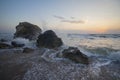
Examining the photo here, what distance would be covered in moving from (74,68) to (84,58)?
1.51m

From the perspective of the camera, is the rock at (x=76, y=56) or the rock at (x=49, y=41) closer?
the rock at (x=76, y=56)

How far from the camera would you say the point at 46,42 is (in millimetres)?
13953

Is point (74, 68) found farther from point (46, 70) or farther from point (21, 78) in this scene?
point (21, 78)

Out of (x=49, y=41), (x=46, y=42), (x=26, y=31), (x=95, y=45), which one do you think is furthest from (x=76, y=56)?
(x=26, y=31)

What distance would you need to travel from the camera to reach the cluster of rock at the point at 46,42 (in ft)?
25.5

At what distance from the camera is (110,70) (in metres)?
6.29

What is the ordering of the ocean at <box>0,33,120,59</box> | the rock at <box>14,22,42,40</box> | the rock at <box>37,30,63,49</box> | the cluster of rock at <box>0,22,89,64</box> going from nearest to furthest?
the cluster of rock at <box>0,22,89,64</box>
the ocean at <box>0,33,120,59</box>
the rock at <box>37,30,63,49</box>
the rock at <box>14,22,42,40</box>

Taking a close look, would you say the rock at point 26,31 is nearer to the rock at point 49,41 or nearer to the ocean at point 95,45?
the ocean at point 95,45

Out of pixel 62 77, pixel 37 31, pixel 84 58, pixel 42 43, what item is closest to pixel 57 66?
pixel 62 77

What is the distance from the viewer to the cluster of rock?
7.78 meters

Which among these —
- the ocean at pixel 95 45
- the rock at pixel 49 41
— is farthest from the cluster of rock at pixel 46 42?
the ocean at pixel 95 45

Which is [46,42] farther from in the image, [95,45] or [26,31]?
[26,31]

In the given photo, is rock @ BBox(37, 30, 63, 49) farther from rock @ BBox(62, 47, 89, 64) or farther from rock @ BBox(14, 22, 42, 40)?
rock @ BBox(14, 22, 42, 40)

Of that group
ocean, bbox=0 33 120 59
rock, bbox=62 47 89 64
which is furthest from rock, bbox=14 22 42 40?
rock, bbox=62 47 89 64
